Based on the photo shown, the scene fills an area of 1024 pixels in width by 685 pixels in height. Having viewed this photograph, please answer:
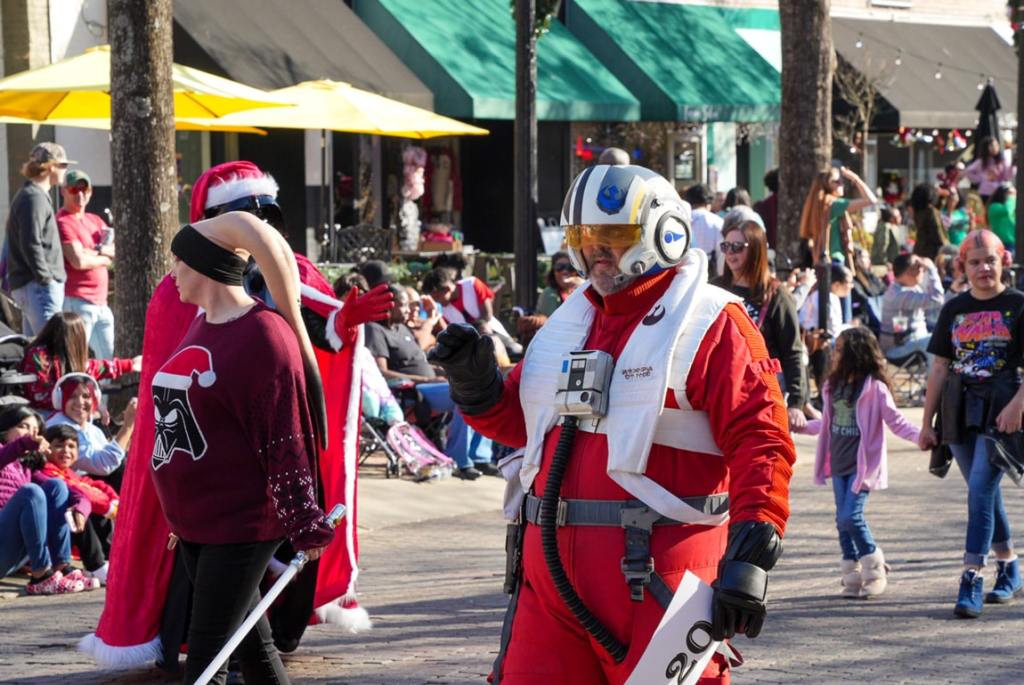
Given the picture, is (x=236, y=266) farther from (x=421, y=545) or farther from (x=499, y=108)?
(x=499, y=108)

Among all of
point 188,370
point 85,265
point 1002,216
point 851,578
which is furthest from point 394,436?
point 1002,216

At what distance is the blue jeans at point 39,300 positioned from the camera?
11.8 metres

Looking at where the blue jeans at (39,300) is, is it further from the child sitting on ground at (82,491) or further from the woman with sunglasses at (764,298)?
the woman with sunglasses at (764,298)

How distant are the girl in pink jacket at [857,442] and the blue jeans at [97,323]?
590cm

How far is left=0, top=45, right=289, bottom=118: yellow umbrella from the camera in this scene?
13.4 metres

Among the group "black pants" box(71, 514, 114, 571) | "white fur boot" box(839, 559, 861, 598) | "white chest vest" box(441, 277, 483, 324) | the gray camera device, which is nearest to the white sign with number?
the gray camera device

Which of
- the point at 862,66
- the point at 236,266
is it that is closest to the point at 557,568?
the point at 236,266

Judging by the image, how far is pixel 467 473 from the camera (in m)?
12.0

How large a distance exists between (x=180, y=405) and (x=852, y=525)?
4.16m

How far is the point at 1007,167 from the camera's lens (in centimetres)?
2125

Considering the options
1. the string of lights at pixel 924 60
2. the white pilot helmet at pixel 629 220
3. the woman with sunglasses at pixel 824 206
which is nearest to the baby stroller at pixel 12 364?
the white pilot helmet at pixel 629 220

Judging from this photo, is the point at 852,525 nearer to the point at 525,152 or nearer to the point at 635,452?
the point at 635,452

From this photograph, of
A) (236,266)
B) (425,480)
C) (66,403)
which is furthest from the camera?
(425,480)

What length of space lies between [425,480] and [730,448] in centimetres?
763
